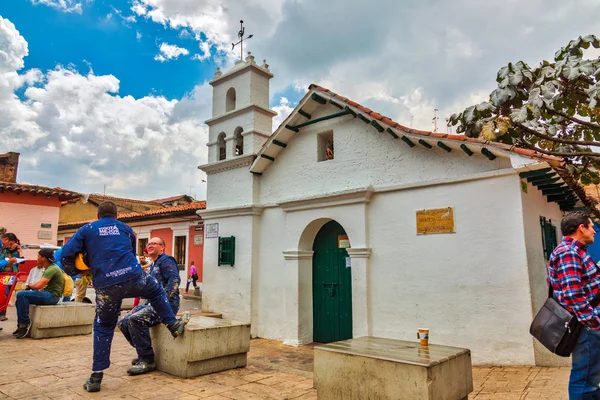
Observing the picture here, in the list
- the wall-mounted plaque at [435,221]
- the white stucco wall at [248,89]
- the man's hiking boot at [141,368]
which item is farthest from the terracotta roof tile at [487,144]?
the man's hiking boot at [141,368]

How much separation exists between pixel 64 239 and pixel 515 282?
24.0 meters

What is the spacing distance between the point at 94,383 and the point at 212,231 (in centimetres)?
553

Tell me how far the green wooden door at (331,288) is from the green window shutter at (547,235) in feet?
11.0

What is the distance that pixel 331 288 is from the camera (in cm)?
821

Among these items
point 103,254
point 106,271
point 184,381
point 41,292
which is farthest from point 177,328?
point 41,292

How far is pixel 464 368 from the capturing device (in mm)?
3883

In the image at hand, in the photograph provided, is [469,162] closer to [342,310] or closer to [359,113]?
[359,113]

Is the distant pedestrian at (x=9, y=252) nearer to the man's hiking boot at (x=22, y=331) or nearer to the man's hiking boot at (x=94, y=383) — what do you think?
the man's hiking boot at (x=22, y=331)

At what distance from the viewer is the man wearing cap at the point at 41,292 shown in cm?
725

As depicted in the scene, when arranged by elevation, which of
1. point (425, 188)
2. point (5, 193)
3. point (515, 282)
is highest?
point (5, 193)

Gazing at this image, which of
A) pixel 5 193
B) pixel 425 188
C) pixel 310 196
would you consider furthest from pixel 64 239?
pixel 425 188

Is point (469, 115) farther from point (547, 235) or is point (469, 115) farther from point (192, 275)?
point (192, 275)

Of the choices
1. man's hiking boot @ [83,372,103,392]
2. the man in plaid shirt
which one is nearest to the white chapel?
the man in plaid shirt

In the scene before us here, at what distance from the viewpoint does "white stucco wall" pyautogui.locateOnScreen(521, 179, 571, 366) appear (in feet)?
18.6
